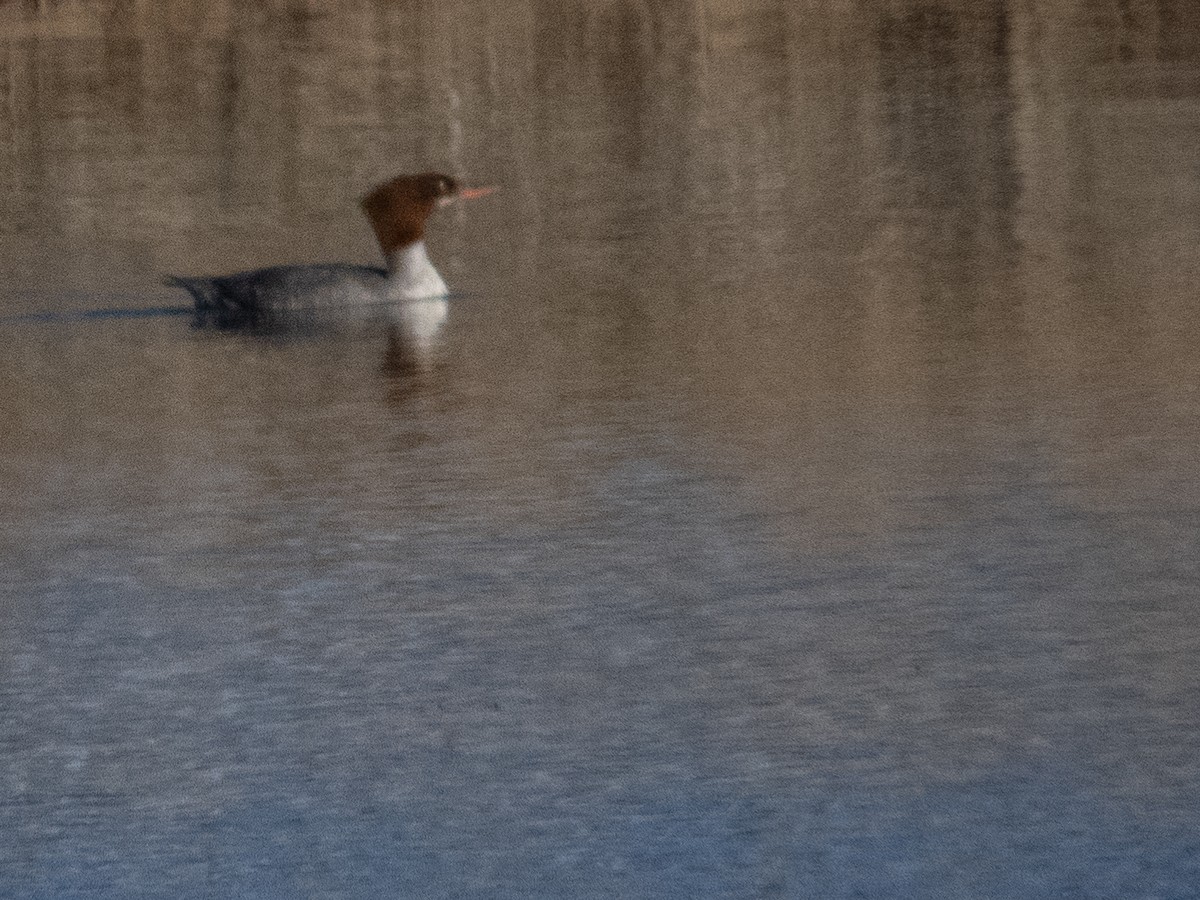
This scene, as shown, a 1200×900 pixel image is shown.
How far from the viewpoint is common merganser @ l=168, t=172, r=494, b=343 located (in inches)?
539

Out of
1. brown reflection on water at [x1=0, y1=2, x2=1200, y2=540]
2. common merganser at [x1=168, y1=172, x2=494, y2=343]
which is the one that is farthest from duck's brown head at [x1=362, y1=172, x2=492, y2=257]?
brown reflection on water at [x1=0, y1=2, x2=1200, y2=540]

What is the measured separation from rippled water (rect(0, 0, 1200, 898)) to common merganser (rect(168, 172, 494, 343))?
0.31m

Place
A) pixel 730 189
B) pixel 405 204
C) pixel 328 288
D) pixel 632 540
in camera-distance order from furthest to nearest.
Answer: pixel 730 189, pixel 405 204, pixel 328 288, pixel 632 540

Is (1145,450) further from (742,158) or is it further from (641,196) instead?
(742,158)

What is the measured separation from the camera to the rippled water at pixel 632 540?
216 inches

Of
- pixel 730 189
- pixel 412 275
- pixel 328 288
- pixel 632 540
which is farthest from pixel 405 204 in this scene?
pixel 632 540

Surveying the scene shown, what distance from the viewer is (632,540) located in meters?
7.99

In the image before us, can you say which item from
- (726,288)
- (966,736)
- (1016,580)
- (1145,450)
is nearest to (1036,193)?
(726,288)

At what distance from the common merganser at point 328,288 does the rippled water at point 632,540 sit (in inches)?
12.3

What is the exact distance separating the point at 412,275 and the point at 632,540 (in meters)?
6.13

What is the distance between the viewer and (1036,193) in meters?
16.2

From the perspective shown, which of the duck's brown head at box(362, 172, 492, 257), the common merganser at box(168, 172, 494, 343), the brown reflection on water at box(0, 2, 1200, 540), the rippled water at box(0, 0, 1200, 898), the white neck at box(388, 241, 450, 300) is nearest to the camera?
the rippled water at box(0, 0, 1200, 898)

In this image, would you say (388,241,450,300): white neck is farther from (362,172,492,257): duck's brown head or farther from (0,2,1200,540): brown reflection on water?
(0,2,1200,540): brown reflection on water

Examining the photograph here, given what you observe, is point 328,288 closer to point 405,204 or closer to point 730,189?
point 405,204
